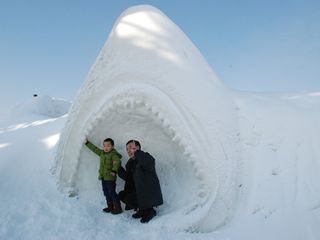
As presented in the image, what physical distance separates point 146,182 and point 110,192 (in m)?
0.45

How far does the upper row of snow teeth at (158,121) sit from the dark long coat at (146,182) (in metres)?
0.40

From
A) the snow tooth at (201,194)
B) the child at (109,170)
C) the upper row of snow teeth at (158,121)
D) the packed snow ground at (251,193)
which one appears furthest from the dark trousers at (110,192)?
the snow tooth at (201,194)

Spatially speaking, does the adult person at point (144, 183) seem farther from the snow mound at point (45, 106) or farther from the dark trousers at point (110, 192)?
the snow mound at point (45, 106)

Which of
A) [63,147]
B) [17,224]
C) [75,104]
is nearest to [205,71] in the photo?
[75,104]

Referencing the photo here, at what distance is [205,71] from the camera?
12.2 feet

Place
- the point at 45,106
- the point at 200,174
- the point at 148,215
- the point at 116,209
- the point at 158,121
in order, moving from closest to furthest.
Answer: the point at 200,174 < the point at 158,121 < the point at 148,215 < the point at 116,209 < the point at 45,106

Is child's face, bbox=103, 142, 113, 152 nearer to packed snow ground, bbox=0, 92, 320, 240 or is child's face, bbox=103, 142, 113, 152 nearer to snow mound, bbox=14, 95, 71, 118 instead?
packed snow ground, bbox=0, 92, 320, 240

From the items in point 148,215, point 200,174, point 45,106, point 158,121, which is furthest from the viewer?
point 45,106

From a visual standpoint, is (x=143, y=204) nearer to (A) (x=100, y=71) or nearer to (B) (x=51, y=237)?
(B) (x=51, y=237)

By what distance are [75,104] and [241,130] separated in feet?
6.11

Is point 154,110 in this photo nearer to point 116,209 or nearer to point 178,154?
point 178,154

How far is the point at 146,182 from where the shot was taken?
A: 3521 mm

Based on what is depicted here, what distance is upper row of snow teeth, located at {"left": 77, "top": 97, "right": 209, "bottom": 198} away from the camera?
3194 millimetres

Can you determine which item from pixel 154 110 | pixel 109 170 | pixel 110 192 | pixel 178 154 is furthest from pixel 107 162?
pixel 154 110
